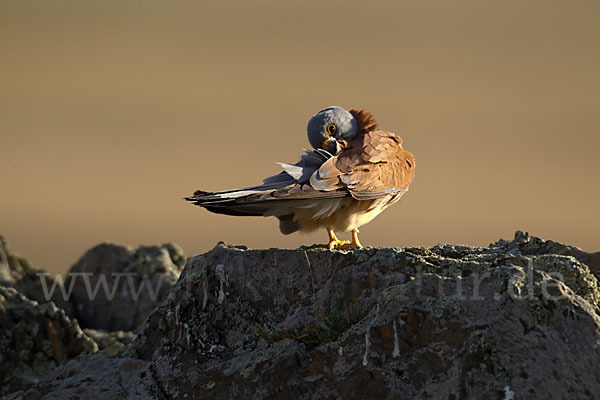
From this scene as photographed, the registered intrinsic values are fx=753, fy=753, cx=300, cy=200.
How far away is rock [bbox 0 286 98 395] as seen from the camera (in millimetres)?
9312

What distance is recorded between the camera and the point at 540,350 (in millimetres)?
5328

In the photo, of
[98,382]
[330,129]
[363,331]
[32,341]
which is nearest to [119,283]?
[32,341]

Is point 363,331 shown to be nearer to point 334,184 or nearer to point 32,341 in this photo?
point 334,184

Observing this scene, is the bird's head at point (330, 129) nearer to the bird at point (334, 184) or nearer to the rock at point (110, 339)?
the bird at point (334, 184)

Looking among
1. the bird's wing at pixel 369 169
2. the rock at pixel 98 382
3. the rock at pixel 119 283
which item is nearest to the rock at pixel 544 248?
the bird's wing at pixel 369 169

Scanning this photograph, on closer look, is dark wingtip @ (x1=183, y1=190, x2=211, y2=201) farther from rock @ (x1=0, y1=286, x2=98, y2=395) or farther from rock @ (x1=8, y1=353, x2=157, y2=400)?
rock @ (x1=0, y1=286, x2=98, y2=395)

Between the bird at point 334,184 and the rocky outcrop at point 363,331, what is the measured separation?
23.0 inches

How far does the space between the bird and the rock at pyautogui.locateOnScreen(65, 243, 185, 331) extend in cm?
496

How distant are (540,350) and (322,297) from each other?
1.90m

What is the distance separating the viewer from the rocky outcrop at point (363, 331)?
534cm

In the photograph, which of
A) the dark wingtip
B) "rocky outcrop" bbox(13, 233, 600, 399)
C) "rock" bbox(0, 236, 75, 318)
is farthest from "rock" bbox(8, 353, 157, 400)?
"rock" bbox(0, 236, 75, 318)

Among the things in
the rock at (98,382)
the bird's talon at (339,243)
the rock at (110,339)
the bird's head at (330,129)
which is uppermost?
the bird's head at (330,129)

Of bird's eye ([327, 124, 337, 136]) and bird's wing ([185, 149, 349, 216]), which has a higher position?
bird's eye ([327, 124, 337, 136])

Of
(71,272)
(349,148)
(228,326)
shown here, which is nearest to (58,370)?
(228,326)
